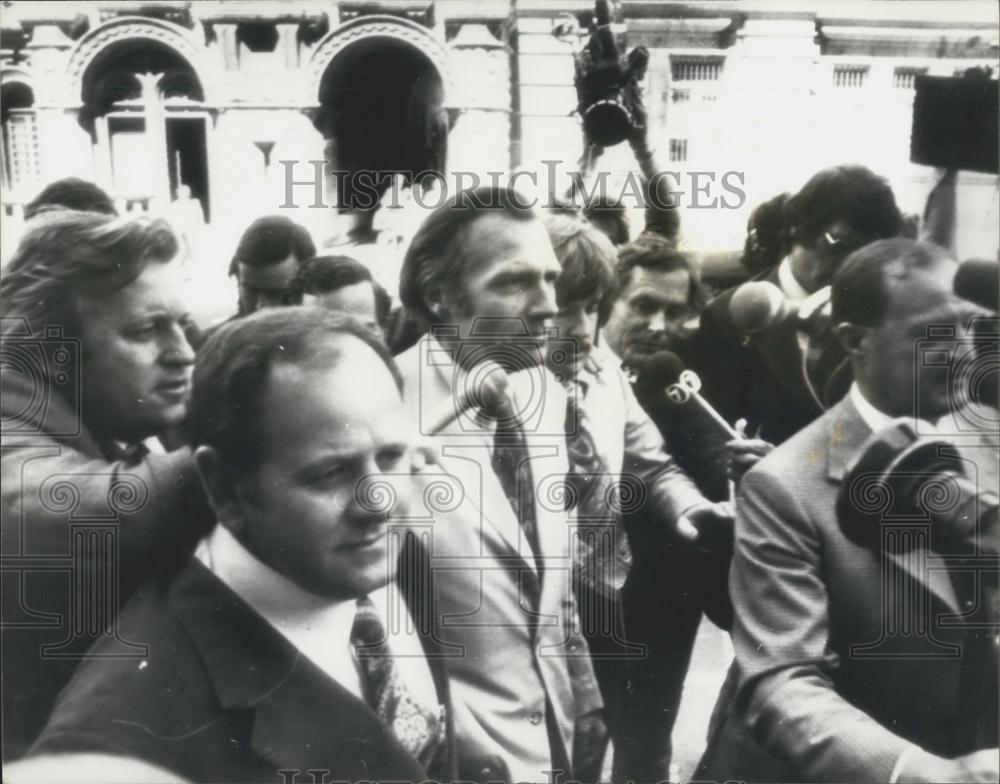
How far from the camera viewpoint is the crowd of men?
3514mm

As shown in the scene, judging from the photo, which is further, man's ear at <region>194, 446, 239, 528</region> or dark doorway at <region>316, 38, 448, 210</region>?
dark doorway at <region>316, 38, 448, 210</region>

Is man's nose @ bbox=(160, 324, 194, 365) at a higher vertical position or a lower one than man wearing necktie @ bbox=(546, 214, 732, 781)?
higher

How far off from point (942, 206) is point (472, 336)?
1784mm

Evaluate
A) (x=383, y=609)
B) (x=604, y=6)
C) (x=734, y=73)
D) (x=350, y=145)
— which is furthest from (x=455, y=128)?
(x=383, y=609)

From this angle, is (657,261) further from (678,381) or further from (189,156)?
(189,156)

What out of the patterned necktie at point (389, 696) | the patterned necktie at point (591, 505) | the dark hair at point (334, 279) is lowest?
the patterned necktie at point (389, 696)

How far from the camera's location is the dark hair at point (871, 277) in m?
3.71

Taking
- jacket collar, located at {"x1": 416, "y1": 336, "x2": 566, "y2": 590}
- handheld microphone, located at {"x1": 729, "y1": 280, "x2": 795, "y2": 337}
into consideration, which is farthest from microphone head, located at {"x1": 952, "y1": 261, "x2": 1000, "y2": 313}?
jacket collar, located at {"x1": 416, "y1": 336, "x2": 566, "y2": 590}

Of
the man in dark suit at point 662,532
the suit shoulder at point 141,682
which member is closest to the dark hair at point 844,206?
the man in dark suit at point 662,532

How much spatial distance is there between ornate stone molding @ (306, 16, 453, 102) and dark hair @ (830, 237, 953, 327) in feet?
5.14

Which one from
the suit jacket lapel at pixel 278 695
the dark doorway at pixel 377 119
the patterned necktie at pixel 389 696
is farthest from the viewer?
the dark doorway at pixel 377 119

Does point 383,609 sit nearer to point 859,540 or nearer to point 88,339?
point 88,339

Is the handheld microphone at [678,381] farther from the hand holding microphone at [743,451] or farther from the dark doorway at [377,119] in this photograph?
the dark doorway at [377,119]

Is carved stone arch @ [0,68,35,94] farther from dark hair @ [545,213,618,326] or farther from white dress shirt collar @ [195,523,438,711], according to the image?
dark hair @ [545,213,618,326]
